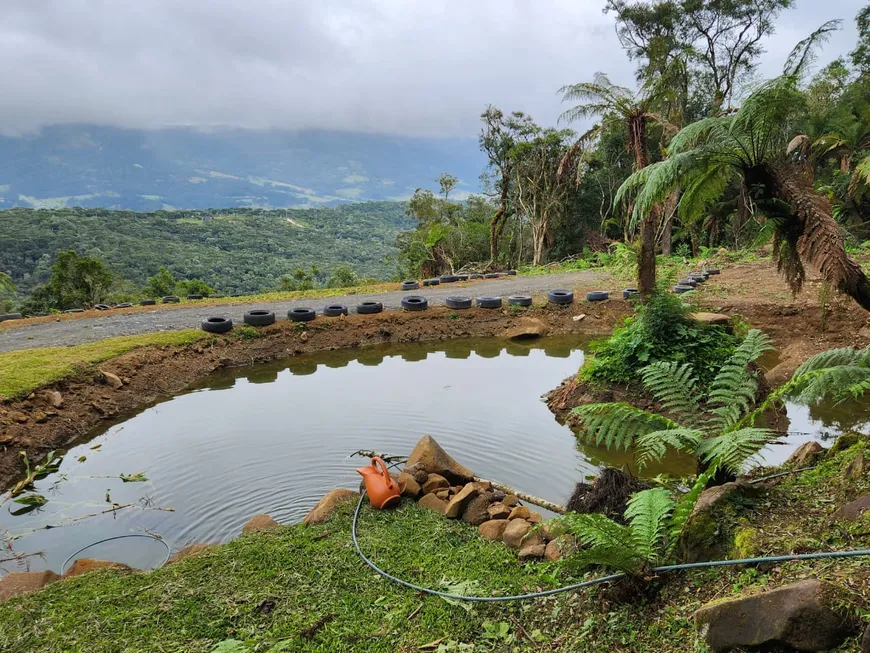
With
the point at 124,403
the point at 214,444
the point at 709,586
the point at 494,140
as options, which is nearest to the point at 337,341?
the point at 124,403

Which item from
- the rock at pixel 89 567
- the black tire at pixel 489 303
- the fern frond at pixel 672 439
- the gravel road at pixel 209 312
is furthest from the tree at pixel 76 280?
the fern frond at pixel 672 439

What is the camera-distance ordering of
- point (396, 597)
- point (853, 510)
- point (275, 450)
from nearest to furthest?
1. point (853, 510)
2. point (396, 597)
3. point (275, 450)

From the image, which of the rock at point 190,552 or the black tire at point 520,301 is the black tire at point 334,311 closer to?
the black tire at point 520,301

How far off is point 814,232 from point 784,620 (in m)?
2.79

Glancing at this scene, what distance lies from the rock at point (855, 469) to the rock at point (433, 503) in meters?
2.68

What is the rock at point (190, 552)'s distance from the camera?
12.8 feet

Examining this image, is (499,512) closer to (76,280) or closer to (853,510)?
(853,510)

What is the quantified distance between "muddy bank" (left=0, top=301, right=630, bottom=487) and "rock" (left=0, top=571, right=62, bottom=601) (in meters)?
2.83

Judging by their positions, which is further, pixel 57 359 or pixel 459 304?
pixel 459 304

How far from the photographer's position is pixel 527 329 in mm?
12258

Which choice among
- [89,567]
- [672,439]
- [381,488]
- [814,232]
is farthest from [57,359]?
[814,232]

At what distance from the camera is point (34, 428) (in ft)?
22.0

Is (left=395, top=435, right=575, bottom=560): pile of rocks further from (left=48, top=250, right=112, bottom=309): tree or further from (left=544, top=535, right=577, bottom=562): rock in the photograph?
(left=48, top=250, right=112, bottom=309): tree

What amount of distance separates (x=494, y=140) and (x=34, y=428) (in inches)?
769
